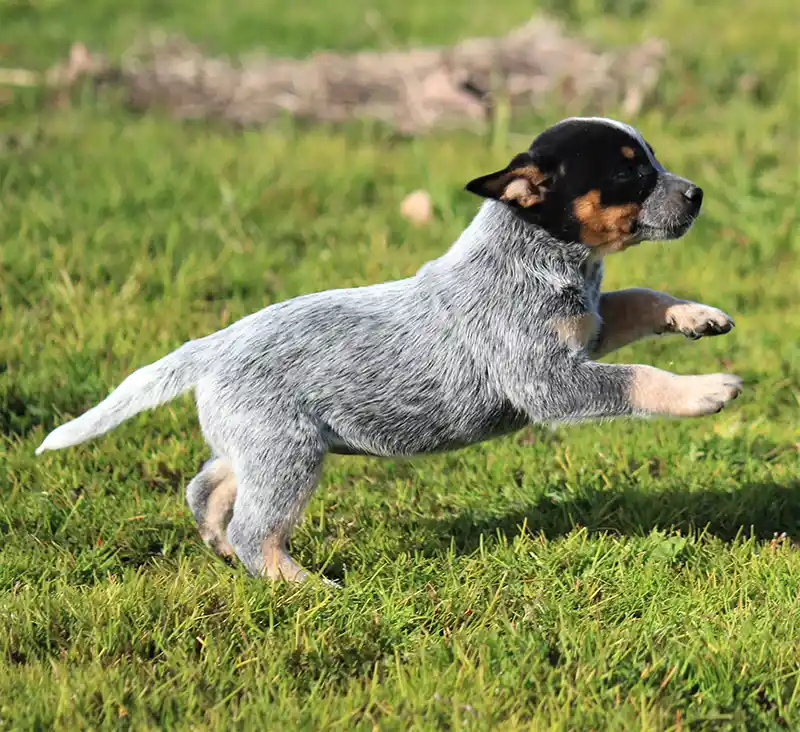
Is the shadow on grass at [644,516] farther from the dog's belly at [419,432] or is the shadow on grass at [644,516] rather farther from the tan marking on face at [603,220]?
the tan marking on face at [603,220]

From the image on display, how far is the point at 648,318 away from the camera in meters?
3.95

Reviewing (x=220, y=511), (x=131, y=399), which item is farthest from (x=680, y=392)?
(x=131, y=399)

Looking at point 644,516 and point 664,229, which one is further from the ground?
point 664,229

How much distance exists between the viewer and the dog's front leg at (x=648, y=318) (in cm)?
387

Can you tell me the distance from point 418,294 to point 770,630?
4.82 ft

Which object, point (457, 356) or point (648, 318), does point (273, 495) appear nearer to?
point (457, 356)

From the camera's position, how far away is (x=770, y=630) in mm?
3404

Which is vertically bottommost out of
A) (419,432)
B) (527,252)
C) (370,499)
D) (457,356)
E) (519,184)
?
(370,499)

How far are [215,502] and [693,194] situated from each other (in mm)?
1840

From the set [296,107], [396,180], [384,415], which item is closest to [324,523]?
[384,415]

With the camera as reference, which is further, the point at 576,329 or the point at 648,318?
the point at 648,318

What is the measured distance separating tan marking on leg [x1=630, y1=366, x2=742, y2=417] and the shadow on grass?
64 centimetres

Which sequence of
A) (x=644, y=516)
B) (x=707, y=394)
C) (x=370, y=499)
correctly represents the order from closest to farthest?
(x=707, y=394)
(x=644, y=516)
(x=370, y=499)

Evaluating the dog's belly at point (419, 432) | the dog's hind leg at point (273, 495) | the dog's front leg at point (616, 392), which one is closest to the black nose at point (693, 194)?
the dog's front leg at point (616, 392)
